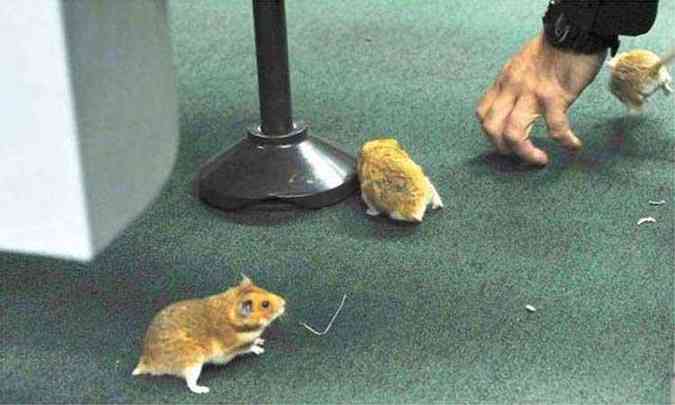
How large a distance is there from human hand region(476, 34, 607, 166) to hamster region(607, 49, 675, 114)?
19 centimetres

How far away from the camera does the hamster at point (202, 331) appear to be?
3.50 ft

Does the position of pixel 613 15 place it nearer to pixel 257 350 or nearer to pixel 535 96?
pixel 535 96

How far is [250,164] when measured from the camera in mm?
1489

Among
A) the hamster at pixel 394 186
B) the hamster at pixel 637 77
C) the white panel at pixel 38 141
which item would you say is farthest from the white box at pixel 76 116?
the hamster at pixel 637 77

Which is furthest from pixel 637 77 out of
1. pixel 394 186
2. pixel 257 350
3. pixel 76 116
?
pixel 76 116

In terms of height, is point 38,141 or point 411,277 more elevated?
point 38,141

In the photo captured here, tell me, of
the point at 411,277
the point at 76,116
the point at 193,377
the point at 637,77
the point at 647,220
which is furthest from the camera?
the point at 637,77

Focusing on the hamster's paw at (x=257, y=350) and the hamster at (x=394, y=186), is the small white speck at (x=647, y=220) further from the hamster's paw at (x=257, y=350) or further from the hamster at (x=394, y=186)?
the hamster's paw at (x=257, y=350)

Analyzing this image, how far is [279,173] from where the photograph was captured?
1.47 meters

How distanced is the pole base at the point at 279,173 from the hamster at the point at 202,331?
1.22 ft

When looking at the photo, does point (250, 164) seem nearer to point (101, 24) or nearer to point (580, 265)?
point (580, 265)

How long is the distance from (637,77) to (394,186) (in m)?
0.53

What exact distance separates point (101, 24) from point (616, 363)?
0.71 m

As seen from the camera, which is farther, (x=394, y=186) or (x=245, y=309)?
(x=394, y=186)
